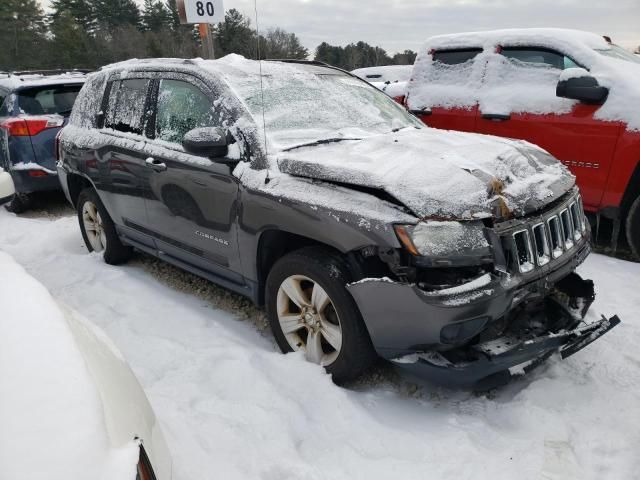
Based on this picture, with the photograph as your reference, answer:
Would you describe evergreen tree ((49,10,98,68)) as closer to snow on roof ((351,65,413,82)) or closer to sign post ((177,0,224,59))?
snow on roof ((351,65,413,82))

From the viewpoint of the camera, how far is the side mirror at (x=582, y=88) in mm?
4223

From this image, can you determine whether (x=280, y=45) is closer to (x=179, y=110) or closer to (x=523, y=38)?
(x=179, y=110)

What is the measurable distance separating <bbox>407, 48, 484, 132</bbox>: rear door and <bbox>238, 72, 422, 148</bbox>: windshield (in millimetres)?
1589

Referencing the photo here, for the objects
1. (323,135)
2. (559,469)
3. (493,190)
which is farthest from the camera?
(323,135)

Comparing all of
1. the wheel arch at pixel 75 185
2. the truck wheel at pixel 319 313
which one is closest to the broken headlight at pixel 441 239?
the truck wheel at pixel 319 313

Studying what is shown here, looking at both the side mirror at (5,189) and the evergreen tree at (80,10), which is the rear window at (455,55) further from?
the evergreen tree at (80,10)

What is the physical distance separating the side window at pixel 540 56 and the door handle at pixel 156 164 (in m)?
3.72

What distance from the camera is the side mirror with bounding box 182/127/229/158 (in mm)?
2900

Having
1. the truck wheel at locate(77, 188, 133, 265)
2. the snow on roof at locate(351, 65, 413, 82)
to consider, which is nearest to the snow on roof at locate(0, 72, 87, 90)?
the truck wheel at locate(77, 188, 133, 265)

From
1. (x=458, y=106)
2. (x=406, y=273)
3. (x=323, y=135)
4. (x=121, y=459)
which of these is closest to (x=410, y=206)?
(x=406, y=273)

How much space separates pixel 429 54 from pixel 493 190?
3.94 meters

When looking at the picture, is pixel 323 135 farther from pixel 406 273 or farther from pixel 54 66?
pixel 54 66

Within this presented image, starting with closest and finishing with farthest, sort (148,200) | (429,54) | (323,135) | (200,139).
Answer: (200,139) < (323,135) < (148,200) < (429,54)

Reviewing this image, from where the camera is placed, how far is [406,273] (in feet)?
7.57
